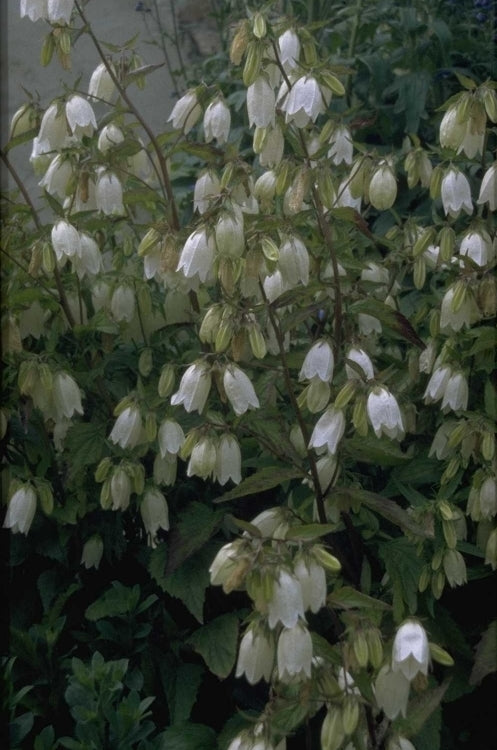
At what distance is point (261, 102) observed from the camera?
65.1 inches

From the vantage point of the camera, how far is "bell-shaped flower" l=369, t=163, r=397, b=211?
1824 millimetres

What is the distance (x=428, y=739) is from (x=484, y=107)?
1042 millimetres

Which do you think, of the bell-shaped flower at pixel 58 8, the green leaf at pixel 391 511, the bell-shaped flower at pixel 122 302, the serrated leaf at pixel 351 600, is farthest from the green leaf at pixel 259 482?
the bell-shaped flower at pixel 58 8

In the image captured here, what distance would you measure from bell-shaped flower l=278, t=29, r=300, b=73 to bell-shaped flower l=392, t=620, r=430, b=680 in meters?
0.90

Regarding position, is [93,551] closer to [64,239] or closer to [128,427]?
[128,427]

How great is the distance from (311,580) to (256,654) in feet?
0.37

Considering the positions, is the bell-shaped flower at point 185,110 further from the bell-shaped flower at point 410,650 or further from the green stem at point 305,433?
the bell-shaped flower at point 410,650

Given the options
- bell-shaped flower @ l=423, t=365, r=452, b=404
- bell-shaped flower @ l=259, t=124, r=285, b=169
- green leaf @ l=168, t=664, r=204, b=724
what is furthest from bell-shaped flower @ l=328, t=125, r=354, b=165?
green leaf @ l=168, t=664, r=204, b=724

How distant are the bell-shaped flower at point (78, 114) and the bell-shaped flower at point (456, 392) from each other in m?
0.76

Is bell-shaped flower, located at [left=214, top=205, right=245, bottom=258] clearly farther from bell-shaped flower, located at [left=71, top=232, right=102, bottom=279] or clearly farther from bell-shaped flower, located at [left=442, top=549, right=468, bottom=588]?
bell-shaped flower, located at [left=442, top=549, right=468, bottom=588]

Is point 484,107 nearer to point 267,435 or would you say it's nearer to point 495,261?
point 495,261

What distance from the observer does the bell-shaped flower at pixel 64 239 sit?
1.80m

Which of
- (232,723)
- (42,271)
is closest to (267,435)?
(232,723)

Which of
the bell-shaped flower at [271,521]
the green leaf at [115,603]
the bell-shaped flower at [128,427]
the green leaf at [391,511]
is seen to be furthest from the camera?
the green leaf at [115,603]
